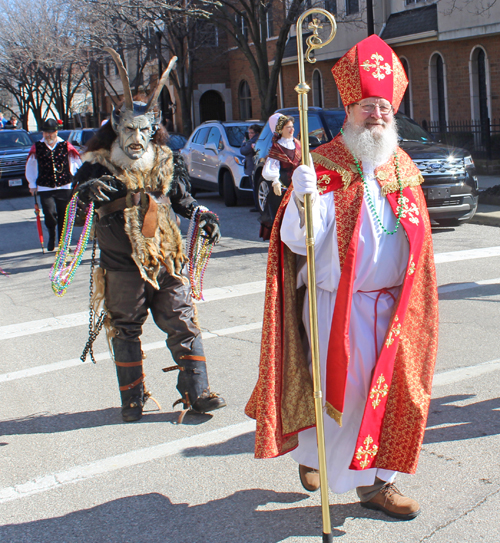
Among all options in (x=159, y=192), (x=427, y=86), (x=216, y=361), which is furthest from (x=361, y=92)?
(x=427, y=86)

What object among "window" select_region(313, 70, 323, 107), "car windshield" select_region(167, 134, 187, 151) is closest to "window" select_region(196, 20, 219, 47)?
"window" select_region(313, 70, 323, 107)

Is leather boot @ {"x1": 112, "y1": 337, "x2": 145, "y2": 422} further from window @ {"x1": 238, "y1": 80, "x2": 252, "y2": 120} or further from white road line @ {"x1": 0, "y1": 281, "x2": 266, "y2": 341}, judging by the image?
window @ {"x1": 238, "y1": 80, "x2": 252, "y2": 120}

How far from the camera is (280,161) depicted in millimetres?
9320

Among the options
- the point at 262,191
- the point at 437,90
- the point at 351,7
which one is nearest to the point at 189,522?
the point at 262,191

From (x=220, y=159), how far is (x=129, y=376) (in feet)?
36.7

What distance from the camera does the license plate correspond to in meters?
10.7

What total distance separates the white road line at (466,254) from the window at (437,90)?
13628 millimetres

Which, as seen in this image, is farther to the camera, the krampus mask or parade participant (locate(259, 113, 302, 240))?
parade participant (locate(259, 113, 302, 240))

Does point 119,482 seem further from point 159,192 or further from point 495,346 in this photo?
point 495,346

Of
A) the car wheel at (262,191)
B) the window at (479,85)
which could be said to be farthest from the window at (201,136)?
the window at (479,85)

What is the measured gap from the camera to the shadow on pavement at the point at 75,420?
464cm

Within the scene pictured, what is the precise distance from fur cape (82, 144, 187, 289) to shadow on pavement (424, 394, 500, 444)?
1.82 meters

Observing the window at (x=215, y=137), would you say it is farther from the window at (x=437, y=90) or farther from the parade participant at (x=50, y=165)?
the window at (x=437, y=90)

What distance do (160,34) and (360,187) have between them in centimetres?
2692
